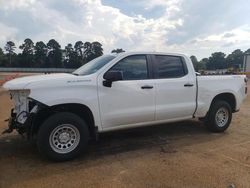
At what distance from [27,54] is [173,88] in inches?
3057

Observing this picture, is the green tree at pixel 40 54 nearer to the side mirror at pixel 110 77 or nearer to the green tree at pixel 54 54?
the green tree at pixel 54 54

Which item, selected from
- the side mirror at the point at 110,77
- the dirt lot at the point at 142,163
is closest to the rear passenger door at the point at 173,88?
the dirt lot at the point at 142,163

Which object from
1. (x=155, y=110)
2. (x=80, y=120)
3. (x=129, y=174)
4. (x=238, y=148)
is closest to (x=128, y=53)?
(x=155, y=110)

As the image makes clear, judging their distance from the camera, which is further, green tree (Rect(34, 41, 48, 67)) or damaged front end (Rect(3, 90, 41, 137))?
green tree (Rect(34, 41, 48, 67))

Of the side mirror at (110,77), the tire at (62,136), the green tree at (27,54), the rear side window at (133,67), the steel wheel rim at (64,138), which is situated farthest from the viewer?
the green tree at (27,54)

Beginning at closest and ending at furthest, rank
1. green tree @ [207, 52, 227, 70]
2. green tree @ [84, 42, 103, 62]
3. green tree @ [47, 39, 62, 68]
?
green tree @ [84, 42, 103, 62] < green tree @ [47, 39, 62, 68] < green tree @ [207, 52, 227, 70]

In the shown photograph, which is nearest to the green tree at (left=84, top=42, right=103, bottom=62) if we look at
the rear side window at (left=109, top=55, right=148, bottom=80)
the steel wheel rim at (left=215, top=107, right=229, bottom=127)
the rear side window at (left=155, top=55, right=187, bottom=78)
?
the steel wheel rim at (left=215, top=107, right=229, bottom=127)

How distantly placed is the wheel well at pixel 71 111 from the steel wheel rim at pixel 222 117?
10.6ft

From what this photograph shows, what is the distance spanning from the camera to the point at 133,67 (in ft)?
19.0

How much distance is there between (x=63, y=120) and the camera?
16.2ft

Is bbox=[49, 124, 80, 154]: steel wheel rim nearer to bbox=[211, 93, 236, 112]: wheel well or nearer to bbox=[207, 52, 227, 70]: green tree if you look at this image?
bbox=[211, 93, 236, 112]: wheel well

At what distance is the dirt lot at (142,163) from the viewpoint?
13.9ft

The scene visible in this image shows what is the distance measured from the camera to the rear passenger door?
5969mm

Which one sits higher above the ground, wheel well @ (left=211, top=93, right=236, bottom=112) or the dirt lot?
wheel well @ (left=211, top=93, right=236, bottom=112)
